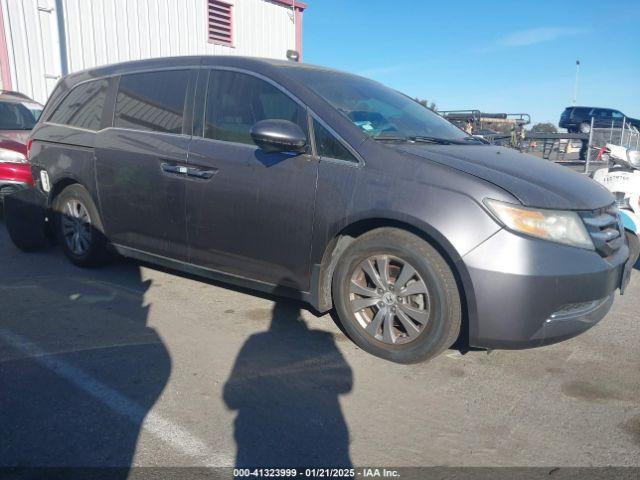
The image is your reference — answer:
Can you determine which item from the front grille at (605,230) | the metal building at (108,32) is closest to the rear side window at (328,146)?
the front grille at (605,230)

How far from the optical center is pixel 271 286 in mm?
3398

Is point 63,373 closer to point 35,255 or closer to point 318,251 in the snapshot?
point 318,251

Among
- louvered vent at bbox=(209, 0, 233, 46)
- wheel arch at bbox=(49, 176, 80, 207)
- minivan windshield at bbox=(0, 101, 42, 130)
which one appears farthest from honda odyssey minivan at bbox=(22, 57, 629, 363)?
louvered vent at bbox=(209, 0, 233, 46)

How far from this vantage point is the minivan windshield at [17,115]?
7.58m

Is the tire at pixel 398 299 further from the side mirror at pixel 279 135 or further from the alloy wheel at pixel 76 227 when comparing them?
the alloy wheel at pixel 76 227

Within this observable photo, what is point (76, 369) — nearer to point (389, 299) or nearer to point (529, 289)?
point (389, 299)

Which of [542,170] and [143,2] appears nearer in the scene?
[542,170]

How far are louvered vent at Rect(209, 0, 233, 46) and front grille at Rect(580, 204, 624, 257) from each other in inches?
526

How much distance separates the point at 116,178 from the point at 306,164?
1.82 metres

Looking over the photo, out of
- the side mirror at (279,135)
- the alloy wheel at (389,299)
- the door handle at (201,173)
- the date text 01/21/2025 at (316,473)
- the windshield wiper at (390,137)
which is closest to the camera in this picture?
the date text 01/21/2025 at (316,473)

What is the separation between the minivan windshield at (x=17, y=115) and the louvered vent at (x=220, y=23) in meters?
7.26

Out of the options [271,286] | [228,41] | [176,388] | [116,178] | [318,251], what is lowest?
[176,388]

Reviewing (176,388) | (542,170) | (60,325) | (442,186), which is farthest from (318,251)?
(60,325)

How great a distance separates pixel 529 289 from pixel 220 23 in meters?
14.1
